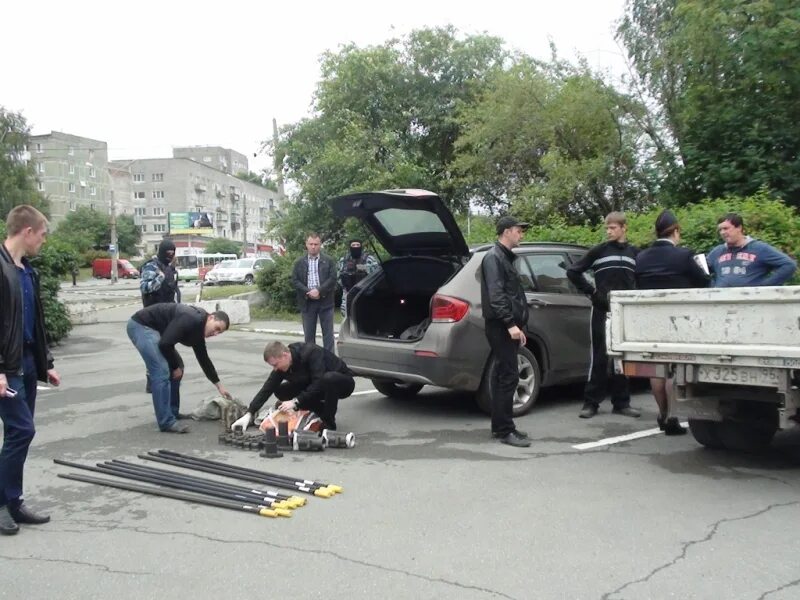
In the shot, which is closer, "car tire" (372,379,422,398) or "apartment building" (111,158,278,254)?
"car tire" (372,379,422,398)

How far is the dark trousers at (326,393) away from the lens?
652cm

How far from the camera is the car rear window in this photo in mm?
7273

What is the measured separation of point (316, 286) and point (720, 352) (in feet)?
18.8

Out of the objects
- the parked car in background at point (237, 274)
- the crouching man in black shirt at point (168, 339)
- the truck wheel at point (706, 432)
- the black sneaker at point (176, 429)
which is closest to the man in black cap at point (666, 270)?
the truck wheel at point (706, 432)

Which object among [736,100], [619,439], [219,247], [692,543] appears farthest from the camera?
[219,247]

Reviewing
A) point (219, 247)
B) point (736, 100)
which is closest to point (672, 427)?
point (736, 100)

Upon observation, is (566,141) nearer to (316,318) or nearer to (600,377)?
(316,318)

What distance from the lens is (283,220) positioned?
21672mm

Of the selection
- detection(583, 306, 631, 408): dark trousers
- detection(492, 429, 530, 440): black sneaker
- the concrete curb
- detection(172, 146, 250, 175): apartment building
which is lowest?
detection(492, 429, 530, 440): black sneaker

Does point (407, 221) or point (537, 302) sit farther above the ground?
point (407, 221)

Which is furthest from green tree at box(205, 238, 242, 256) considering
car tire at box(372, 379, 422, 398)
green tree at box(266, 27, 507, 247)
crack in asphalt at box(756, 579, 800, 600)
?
crack in asphalt at box(756, 579, 800, 600)

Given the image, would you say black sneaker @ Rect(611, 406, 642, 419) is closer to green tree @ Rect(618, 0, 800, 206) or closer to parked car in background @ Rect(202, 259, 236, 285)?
green tree @ Rect(618, 0, 800, 206)

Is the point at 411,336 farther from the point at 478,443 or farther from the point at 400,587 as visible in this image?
the point at 400,587

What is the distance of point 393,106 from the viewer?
21438 mm
